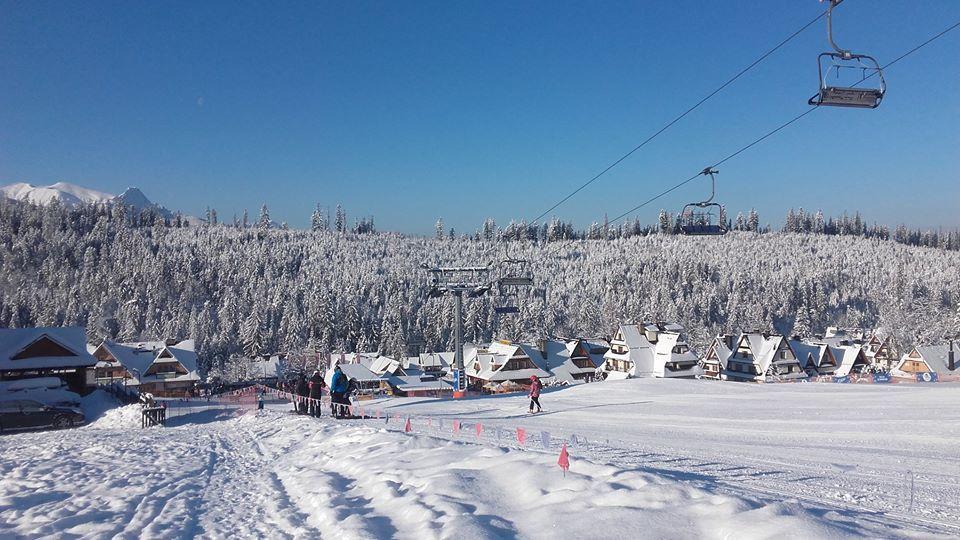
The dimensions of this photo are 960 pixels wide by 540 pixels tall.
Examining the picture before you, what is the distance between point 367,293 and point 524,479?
130 meters

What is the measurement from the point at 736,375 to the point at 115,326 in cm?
11486

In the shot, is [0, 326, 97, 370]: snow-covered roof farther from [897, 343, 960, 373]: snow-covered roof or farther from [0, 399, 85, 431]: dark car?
[897, 343, 960, 373]: snow-covered roof

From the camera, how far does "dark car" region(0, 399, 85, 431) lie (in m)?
21.1

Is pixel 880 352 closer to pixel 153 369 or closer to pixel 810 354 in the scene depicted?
pixel 810 354

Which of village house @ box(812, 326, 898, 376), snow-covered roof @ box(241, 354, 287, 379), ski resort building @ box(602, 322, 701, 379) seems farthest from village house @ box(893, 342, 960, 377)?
snow-covered roof @ box(241, 354, 287, 379)

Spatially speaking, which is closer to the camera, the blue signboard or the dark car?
the dark car

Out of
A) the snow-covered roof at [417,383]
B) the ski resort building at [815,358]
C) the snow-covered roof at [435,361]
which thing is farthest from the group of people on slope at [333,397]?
the ski resort building at [815,358]

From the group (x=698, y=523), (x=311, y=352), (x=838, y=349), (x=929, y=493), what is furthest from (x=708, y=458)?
(x=311, y=352)

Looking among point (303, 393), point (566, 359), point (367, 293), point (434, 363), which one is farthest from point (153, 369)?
point (367, 293)

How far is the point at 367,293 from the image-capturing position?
439 ft

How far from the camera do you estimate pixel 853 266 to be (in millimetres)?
176125

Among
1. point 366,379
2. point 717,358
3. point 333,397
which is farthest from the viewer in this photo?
point 717,358

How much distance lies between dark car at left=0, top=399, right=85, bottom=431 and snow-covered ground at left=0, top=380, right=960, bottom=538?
632 centimetres

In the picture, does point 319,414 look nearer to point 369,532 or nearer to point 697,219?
point 369,532
